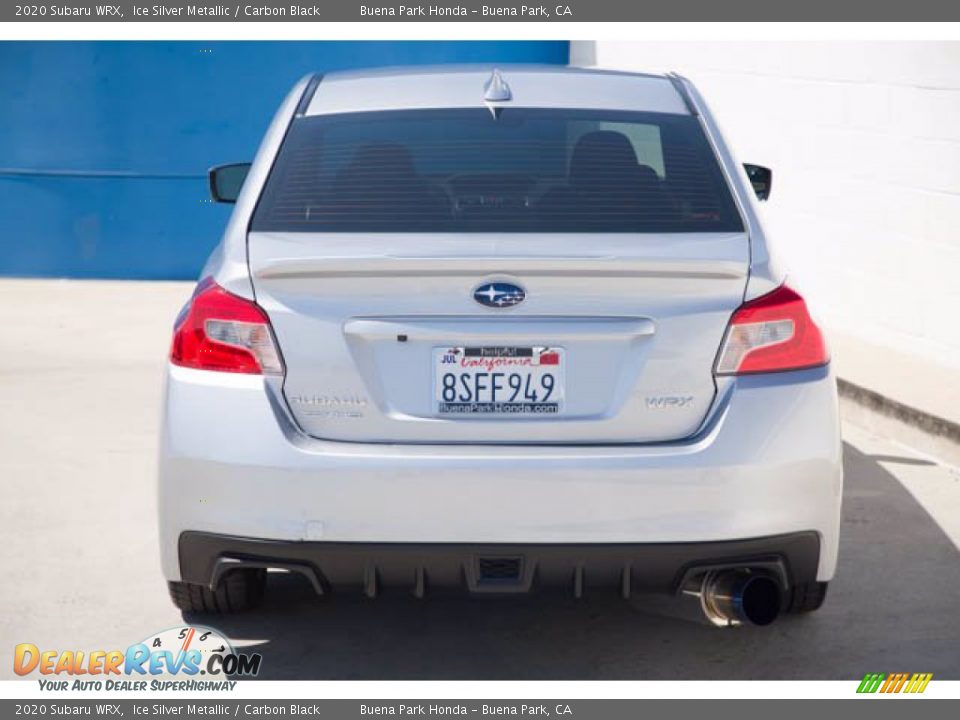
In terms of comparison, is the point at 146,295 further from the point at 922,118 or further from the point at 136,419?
the point at 922,118

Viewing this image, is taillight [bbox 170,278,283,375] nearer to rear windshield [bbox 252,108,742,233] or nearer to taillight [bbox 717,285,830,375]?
rear windshield [bbox 252,108,742,233]

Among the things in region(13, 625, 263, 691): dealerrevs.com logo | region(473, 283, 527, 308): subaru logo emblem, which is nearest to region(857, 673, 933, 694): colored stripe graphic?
region(473, 283, 527, 308): subaru logo emblem

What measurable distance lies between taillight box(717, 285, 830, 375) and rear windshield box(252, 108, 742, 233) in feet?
0.97

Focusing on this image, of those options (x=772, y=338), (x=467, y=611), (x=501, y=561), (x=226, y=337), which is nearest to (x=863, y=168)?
(x=467, y=611)

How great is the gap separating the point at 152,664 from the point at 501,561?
1188 mm

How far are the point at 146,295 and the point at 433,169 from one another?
8054 mm

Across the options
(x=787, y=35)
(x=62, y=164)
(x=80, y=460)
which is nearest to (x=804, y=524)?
(x=80, y=460)

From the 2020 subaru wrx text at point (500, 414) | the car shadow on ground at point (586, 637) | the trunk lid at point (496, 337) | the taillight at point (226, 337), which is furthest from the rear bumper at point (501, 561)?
the taillight at point (226, 337)

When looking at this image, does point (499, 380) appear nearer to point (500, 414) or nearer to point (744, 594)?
point (500, 414)

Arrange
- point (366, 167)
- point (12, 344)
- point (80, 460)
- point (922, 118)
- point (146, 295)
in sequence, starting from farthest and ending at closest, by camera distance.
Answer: point (146, 295)
point (12, 344)
point (922, 118)
point (80, 460)
point (366, 167)

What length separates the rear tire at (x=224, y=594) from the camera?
189 inches

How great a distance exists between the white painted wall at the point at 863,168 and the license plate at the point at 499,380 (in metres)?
5.28

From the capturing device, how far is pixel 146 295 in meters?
12.4

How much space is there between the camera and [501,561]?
411cm
